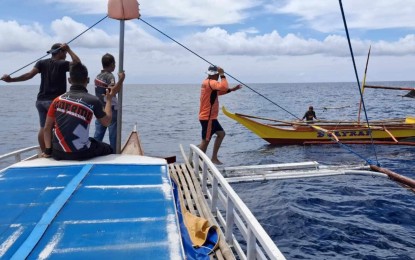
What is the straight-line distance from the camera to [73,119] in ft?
16.1

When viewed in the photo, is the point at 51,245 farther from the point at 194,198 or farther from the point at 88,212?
the point at 194,198

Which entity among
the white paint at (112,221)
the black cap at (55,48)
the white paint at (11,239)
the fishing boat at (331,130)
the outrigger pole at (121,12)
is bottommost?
the fishing boat at (331,130)

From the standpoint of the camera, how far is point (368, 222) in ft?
25.5

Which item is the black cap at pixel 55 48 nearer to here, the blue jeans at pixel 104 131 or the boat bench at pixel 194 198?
the blue jeans at pixel 104 131

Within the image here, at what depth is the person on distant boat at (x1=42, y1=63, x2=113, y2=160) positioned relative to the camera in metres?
4.92

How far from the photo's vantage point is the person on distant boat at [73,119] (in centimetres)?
492

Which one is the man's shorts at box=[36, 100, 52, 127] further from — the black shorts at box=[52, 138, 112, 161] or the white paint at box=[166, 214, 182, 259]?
the white paint at box=[166, 214, 182, 259]

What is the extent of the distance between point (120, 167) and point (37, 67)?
291 cm

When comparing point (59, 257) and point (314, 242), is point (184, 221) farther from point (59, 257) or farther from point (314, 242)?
point (314, 242)

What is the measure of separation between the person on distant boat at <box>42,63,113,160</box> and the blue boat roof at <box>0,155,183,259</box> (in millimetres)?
320

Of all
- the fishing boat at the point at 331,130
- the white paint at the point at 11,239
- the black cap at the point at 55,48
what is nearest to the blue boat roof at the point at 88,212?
the white paint at the point at 11,239

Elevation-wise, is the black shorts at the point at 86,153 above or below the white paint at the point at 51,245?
above

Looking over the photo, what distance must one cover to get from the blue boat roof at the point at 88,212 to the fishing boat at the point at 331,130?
12422 millimetres

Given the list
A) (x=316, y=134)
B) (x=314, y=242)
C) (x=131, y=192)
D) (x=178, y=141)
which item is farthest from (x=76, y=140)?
(x=178, y=141)
